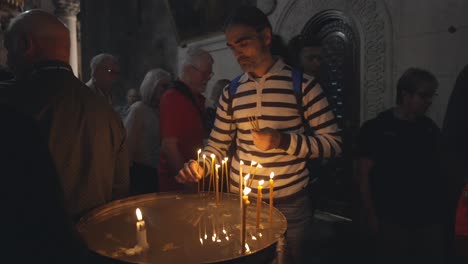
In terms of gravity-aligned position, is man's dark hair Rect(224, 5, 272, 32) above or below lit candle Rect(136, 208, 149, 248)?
above

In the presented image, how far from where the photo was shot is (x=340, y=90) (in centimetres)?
511

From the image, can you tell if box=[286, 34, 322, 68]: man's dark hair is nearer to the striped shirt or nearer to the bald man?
the striped shirt

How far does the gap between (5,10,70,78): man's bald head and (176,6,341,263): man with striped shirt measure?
86 centimetres

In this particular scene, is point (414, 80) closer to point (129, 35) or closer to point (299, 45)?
point (299, 45)

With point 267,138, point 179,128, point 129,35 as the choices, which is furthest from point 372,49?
point 129,35

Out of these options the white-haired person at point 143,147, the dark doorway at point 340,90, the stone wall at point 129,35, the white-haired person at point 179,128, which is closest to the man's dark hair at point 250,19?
the white-haired person at point 179,128

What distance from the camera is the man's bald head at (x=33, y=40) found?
1.89 m

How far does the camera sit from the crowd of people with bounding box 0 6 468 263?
1003 millimetres

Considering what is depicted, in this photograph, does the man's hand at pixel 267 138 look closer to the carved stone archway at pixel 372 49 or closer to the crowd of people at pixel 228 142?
the crowd of people at pixel 228 142

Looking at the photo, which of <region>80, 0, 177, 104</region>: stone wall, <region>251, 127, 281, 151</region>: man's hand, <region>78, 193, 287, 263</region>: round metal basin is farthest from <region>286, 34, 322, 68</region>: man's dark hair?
<region>80, 0, 177, 104</region>: stone wall

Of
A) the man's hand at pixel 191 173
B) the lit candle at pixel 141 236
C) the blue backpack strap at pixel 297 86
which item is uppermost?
the blue backpack strap at pixel 297 86

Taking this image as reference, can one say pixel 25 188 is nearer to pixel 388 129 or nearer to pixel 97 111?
pixel 97 111

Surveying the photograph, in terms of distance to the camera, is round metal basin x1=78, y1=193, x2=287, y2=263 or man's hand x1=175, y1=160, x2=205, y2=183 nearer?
round metal basin x1=78, y1=193, x2=287, y2=263

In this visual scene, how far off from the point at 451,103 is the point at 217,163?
50.1 inches
